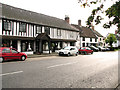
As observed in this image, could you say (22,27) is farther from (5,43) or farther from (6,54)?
(6,54)

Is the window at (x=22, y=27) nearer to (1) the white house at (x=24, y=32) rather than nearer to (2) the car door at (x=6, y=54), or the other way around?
(1) the white house at (x=24, y=32)

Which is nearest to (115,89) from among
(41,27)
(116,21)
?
(116,21)

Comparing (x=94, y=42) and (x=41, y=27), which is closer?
(x=41, y=27)

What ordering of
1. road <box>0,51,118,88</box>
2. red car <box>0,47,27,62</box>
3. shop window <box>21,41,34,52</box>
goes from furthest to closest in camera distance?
shop window <box>21,41,34,52</box> < red car <box>0,47,27,62</box> < road <box>0,51,118,88</box>

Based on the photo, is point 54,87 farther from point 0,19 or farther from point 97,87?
point 0,19

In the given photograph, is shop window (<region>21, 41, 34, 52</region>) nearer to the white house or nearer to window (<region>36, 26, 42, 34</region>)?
the white house

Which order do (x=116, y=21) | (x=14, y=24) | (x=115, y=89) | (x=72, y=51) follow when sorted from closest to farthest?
(x=115, y=89)
(x=116, y=21)
(x=14, y=24)
(x=72, y=51)

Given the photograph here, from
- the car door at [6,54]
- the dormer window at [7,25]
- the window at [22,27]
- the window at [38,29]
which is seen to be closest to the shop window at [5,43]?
the dormer window at [7,25]

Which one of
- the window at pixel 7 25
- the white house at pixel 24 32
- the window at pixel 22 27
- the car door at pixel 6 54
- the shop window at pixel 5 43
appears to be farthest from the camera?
the window at pixel 22 27

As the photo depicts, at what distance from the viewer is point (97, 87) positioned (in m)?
4.65

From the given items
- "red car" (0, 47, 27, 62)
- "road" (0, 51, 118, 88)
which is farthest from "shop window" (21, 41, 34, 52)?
"road" (0, 51, 118, 88)

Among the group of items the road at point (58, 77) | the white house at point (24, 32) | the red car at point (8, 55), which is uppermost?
the white house at point (24, 32)

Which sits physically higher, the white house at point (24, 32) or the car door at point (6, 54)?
the white house at point (24, 32)

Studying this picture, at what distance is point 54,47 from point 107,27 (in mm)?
20531
